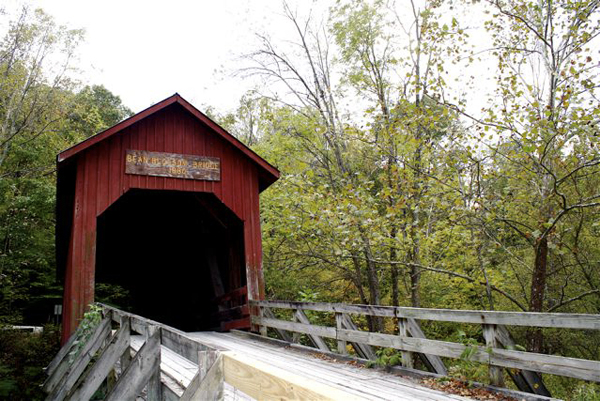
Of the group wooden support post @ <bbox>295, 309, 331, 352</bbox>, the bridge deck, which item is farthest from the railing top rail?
the bridge deck

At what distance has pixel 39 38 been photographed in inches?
702

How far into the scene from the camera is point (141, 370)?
3289mm

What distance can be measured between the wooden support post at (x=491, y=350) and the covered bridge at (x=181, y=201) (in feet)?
17.7

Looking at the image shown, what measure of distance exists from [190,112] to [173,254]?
6.46 m

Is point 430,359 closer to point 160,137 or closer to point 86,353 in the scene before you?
point 86,353

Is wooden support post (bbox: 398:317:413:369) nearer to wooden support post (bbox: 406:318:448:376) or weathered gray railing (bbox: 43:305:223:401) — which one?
wooden support post (bbox: 406:318:448:376)

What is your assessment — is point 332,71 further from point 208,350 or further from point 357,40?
point 208,350

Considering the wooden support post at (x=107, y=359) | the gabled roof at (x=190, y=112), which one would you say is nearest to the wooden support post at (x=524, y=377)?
the wooden support post at (x=107, y=359)

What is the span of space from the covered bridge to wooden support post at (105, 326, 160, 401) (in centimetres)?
483

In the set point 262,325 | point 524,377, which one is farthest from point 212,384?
point 262,325

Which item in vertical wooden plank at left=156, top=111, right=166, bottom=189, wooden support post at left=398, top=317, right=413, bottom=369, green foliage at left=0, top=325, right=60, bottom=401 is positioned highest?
vertical wooden plank at left=156, top=111, right=166, bottom=189

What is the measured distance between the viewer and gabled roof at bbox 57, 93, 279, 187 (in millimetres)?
7897

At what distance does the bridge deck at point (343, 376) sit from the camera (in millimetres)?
3953

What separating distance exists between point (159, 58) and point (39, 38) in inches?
1034
